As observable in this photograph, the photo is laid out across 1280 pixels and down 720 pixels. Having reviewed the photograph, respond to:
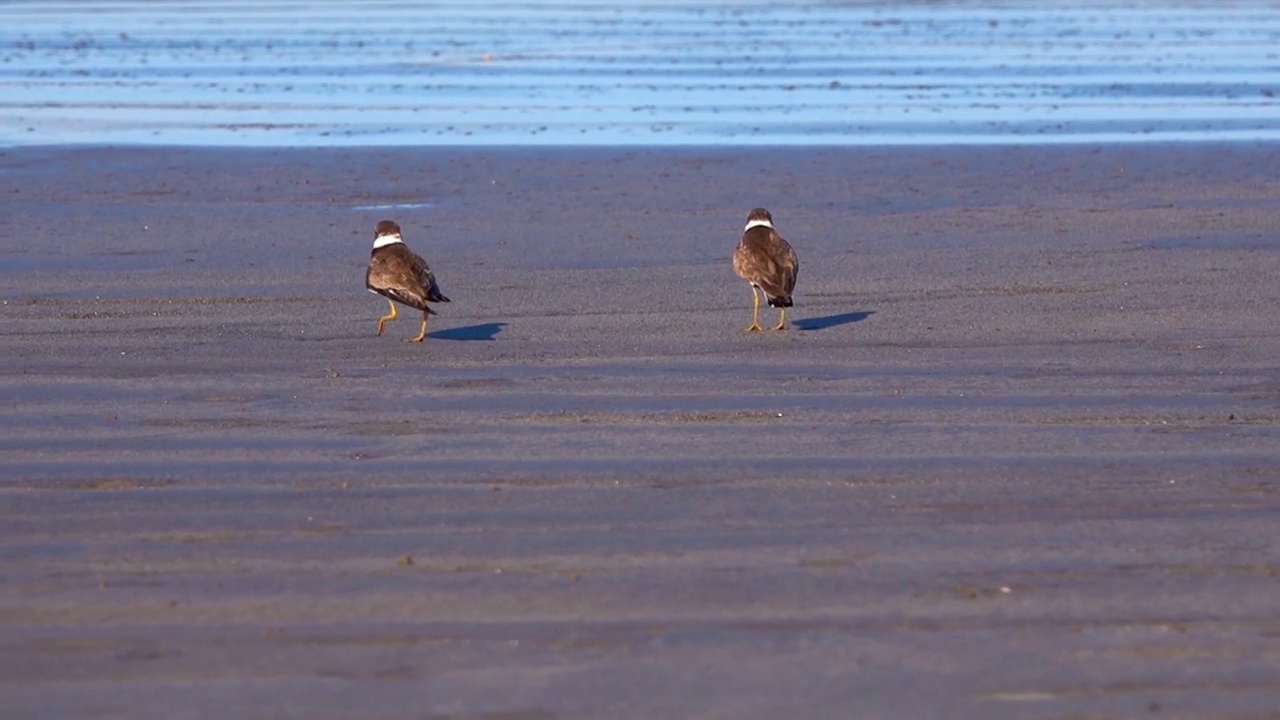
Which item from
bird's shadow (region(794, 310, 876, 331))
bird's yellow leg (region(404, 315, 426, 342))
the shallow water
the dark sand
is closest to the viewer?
the dark sand

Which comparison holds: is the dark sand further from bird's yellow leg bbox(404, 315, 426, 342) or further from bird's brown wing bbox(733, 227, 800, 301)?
bird's brown wing bbox(733, 227, 800, 301)

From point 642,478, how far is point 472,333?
11.2ft

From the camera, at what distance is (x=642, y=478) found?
6.43m

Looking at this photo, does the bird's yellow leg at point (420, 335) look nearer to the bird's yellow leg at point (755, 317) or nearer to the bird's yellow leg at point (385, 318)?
the bird's yellow leg at point (385, 318)

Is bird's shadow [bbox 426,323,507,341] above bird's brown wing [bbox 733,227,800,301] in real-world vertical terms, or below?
below

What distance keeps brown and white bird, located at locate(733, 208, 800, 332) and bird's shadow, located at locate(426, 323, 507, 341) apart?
4.33 feet

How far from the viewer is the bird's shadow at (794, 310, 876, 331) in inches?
388

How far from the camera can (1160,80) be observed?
23.3 m

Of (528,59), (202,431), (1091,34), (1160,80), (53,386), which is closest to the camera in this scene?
(202,431)

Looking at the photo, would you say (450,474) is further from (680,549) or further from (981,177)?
(981,177)

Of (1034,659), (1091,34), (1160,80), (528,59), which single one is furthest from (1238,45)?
(1034,659)

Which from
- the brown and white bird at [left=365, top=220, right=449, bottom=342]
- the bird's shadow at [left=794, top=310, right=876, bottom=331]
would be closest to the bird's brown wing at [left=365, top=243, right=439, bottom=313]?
the brown and white bird at [left=365, top=220, right=449, bottom=342]

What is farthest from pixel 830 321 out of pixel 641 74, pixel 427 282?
pixel 641 74

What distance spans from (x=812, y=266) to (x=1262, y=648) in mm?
7261
